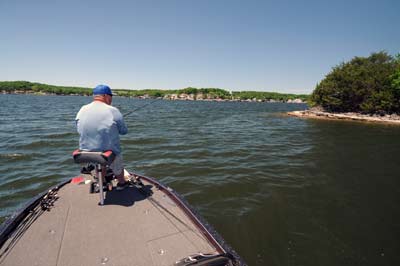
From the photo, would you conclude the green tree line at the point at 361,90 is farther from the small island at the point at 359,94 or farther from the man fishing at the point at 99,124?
the man fishing at the point at 99,124

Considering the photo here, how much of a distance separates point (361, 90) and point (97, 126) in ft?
180

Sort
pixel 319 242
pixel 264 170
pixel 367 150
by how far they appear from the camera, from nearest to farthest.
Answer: pixel 319 242
pixel 264 170
pixel 367 150

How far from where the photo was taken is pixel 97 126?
→ 352 centimetres

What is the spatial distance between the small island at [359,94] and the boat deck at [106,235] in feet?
152

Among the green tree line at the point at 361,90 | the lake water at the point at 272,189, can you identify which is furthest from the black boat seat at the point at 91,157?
the green tree line at the point at 361,90

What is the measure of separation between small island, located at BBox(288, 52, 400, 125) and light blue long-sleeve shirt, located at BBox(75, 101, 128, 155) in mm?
46494

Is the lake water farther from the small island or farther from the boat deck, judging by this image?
the small island

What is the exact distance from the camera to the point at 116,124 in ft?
12.3

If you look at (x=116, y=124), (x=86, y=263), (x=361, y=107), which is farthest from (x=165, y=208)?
(x=361, y=107)

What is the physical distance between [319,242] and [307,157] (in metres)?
7.94

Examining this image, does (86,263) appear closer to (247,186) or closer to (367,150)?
(247,186)

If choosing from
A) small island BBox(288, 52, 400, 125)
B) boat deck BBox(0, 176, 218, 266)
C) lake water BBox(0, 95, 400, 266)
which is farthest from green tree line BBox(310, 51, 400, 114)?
boat deck BBox(0, 176, 218, 266)

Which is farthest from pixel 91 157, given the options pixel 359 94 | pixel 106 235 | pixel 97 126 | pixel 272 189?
pixel 359 94

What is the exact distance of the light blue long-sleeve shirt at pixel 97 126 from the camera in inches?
138
